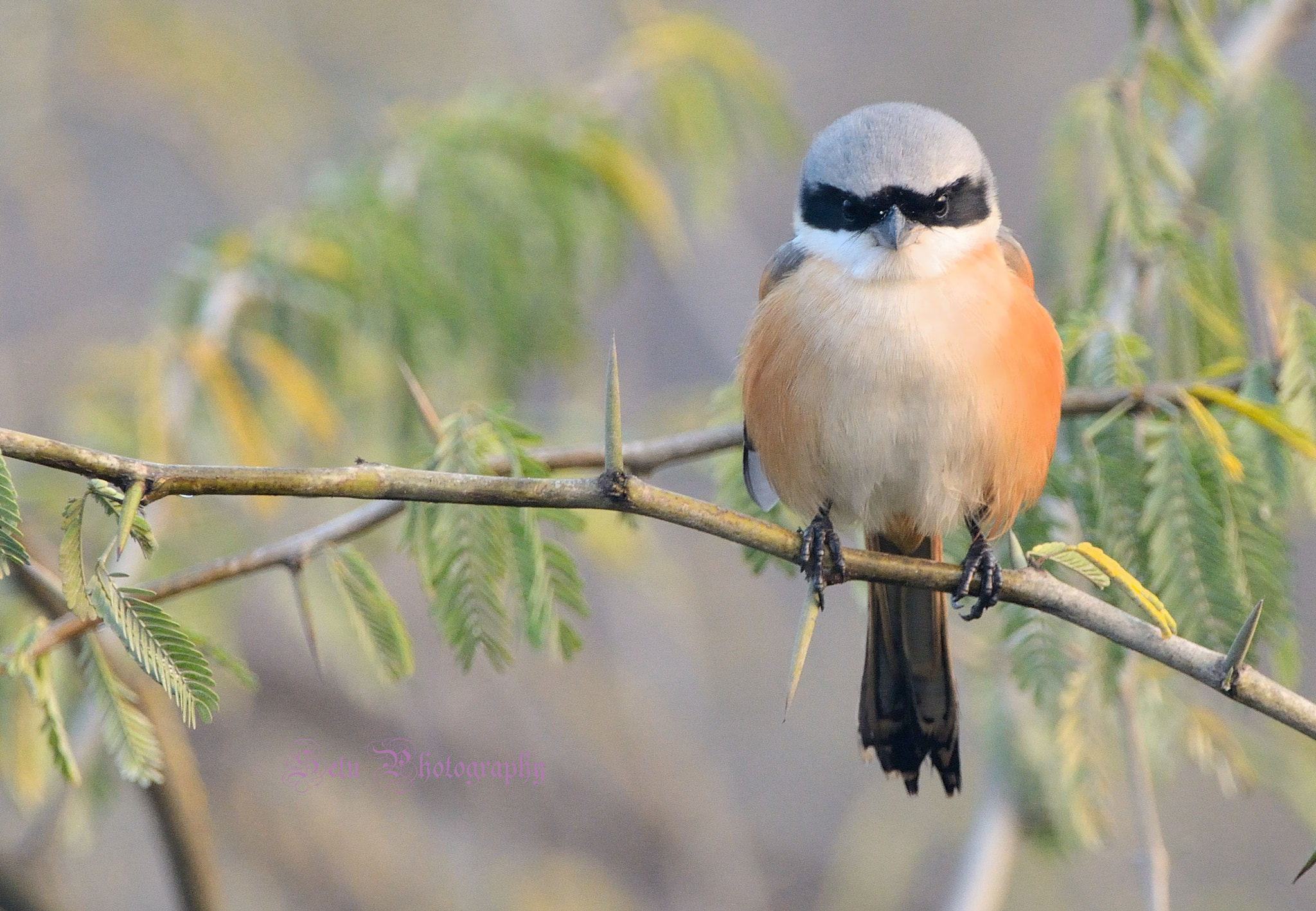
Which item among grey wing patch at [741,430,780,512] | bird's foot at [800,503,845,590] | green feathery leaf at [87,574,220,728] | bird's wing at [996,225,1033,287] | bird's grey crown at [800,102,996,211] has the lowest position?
bird's foot at [800,503,845,590]

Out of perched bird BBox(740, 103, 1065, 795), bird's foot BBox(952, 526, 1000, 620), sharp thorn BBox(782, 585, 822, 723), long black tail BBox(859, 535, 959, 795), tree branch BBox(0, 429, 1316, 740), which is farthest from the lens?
long black tail BBox(859, 535, 959, 795)

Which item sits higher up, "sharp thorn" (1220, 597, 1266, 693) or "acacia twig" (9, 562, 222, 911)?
"sharp thorn" (1220, 597, 1266, 693)

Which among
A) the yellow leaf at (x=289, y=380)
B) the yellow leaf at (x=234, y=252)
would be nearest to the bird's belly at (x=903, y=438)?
the yellow leaf at (x=289, y=380)

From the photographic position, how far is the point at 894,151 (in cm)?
249

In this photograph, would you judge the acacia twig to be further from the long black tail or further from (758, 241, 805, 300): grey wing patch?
(758, 241, 805, 300): grey wing patch

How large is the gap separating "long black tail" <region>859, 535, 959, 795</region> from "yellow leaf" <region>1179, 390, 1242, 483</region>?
689 millimetres

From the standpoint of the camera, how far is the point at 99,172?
6.71 meters

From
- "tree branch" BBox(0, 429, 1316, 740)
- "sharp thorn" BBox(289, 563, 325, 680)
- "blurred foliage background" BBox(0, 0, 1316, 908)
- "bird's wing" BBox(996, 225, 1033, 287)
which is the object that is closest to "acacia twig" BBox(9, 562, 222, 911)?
"blurred foliage background" BBox(0, 0, 1316, 908)

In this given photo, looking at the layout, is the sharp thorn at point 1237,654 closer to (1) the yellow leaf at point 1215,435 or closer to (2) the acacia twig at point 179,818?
(1) the yellow leaf at point 1215,435

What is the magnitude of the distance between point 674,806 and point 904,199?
140 inches

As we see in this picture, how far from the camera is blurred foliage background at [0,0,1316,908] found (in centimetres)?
235

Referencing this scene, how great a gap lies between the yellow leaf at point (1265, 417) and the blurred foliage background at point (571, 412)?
1 centimetres

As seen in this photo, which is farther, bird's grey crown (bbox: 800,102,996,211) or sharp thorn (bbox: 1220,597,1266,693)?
bird's grey crown (bbox: 800,102,996,211)

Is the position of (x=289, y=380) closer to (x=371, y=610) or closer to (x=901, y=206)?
(x=371, y=610)
